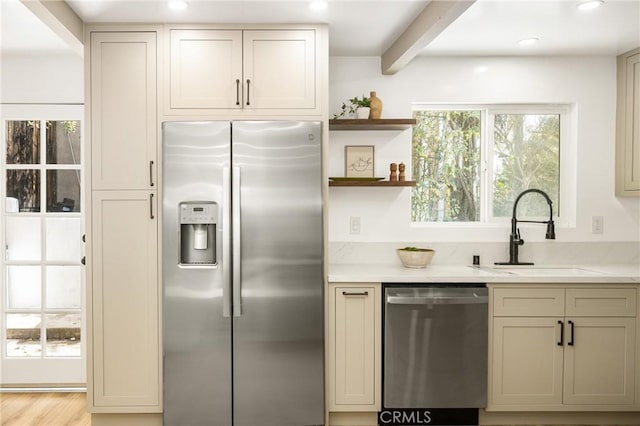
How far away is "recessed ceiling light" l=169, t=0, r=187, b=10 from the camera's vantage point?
2.41 metres

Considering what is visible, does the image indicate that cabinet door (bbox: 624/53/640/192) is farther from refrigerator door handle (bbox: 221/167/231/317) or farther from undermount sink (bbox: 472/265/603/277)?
refrigerator door handle (bbox: 221/167/231/317)

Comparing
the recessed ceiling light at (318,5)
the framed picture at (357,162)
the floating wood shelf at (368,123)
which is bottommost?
the framed picture at (357,162)

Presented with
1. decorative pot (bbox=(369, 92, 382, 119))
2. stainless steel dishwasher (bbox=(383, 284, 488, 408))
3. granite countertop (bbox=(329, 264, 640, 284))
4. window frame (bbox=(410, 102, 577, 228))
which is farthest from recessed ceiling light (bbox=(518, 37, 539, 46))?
stainless steel dishwasher (bbox=(383, 284, 488, 408))

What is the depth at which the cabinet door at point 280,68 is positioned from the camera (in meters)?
2.70

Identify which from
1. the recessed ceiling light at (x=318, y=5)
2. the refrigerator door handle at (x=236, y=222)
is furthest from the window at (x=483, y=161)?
the refrigerator door handle at (x=236, y=222)

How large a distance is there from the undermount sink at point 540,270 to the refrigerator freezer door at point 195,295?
5.78 ft

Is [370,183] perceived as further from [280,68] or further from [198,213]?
[198,213]

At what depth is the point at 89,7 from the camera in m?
2.47

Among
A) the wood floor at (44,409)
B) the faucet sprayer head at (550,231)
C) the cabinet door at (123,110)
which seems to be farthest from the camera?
the faucet sprayer head at (550,231)

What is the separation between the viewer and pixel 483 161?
3.41 m

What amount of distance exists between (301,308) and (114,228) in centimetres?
117

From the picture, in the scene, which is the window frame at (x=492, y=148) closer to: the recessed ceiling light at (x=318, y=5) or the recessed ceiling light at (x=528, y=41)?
the recessed ceiling light at (x=528, y=41)

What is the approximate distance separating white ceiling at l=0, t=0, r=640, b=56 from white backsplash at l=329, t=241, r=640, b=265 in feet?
4.42

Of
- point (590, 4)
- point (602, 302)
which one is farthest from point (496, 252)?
point (590, 4)
